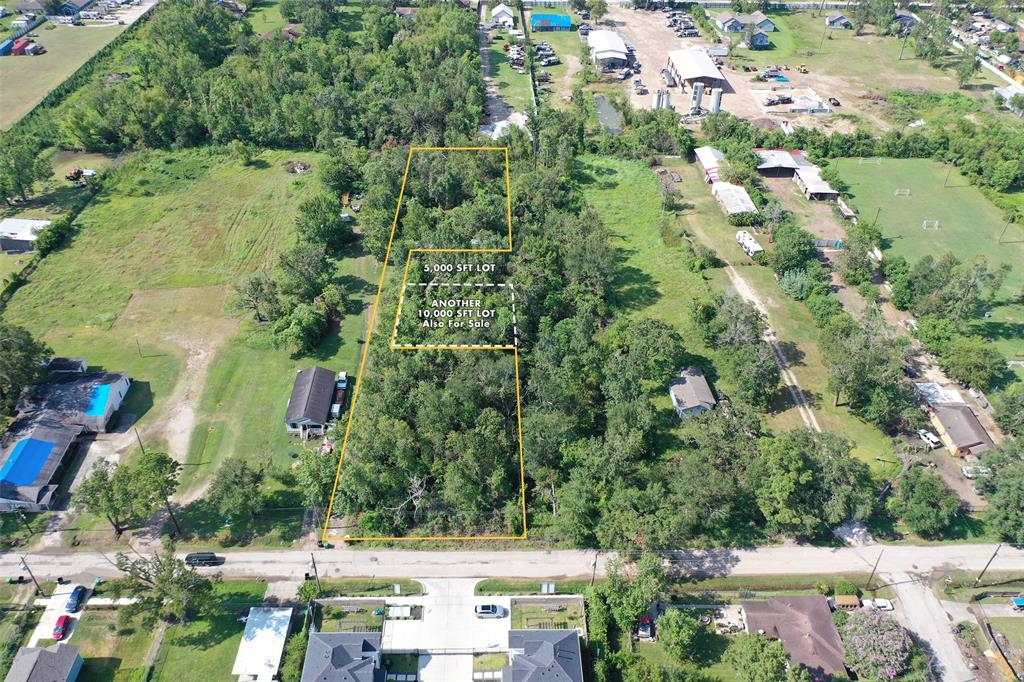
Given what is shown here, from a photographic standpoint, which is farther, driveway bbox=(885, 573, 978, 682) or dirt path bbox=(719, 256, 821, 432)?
dirt path bbox=(719, 256, 821, 432)

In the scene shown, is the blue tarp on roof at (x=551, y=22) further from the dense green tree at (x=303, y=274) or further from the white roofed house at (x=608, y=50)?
the dense green tree at (x=303, y=274)

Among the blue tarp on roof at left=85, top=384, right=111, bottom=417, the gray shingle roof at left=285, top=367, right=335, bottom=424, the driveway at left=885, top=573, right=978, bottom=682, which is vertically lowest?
the driveway at left=885, top=573, right=978, bottom=682

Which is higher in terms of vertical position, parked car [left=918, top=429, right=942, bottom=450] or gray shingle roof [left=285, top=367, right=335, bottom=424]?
gray shingle roof [left=285, top=367, right=335, bottom=424]

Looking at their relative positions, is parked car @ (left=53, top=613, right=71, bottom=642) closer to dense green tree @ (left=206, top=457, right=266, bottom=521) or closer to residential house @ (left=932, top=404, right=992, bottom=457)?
dense green tree @ (left=206, top=457, right=266, bottom=521)

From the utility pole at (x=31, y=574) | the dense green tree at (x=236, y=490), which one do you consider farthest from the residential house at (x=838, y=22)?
the utility pole at (x=31, y=574)

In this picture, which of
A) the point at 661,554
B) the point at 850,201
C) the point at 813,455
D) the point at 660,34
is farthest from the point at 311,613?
the point at 660,34

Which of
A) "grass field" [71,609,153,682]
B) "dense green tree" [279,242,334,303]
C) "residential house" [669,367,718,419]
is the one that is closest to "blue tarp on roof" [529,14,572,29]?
"dense green tree" [279,242,334,303]

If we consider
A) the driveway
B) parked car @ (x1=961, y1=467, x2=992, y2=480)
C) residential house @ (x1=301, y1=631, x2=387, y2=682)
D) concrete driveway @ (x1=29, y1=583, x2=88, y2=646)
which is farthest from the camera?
parked car @ (x1=961, y1=467, x2=992, y2=480)
